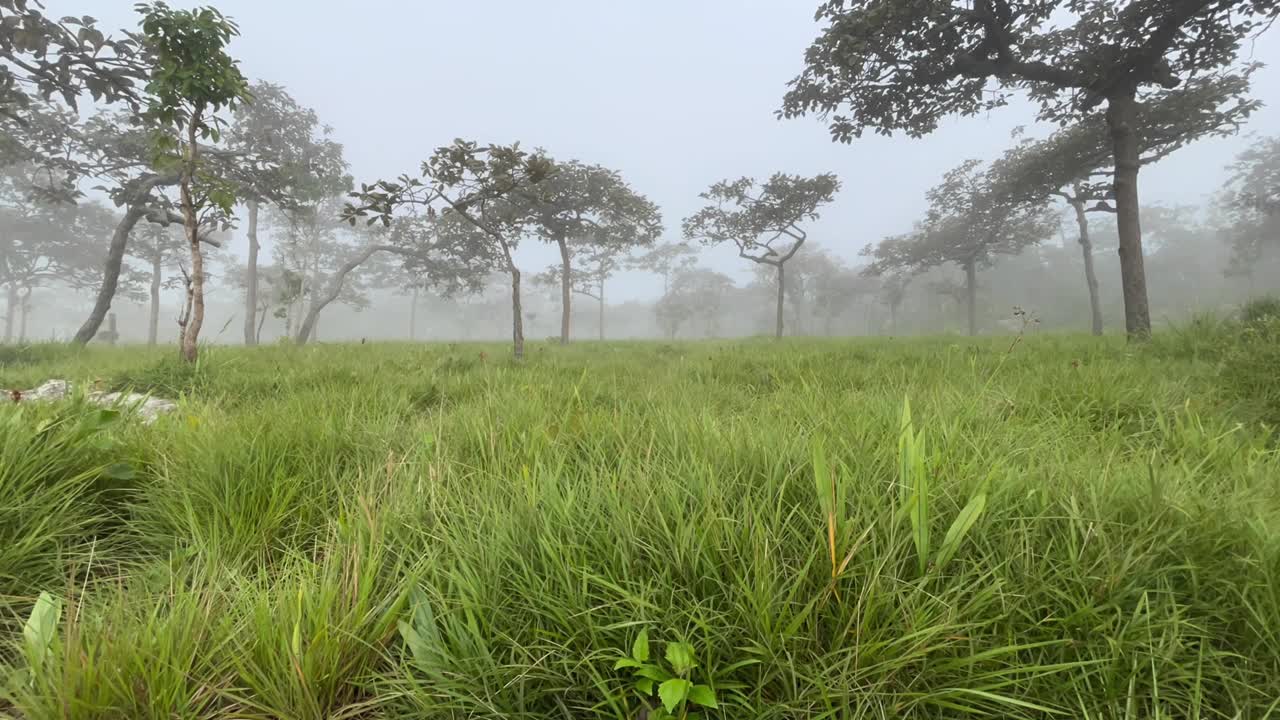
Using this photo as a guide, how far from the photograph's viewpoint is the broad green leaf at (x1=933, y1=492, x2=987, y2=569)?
1.02m

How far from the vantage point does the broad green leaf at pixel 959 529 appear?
3.34 feet

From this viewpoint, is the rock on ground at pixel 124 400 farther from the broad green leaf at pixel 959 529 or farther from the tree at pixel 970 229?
the tree at pixel 970 229

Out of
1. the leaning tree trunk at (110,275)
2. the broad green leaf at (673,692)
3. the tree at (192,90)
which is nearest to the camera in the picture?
the broad green leaf at (673,692)

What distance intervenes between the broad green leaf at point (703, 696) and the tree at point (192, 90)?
6234 mm

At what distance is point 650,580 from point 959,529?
72 cm

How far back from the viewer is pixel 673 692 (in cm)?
80

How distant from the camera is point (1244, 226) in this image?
3347cm

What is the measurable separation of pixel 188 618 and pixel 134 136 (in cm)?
1764

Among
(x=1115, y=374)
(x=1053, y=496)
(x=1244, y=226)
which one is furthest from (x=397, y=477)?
(x=1244, y=226)

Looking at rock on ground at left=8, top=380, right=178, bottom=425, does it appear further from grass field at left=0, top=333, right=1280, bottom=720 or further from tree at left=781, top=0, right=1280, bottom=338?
tree at left=781, top=0, right=1280, bottom=338

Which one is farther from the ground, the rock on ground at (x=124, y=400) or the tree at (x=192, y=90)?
the tree at (x=192, y=90)

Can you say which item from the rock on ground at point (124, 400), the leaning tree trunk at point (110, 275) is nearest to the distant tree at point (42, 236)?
the leaning tree trunk at point (110, 275)

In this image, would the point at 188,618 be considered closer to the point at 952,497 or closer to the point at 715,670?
the point at 715,670

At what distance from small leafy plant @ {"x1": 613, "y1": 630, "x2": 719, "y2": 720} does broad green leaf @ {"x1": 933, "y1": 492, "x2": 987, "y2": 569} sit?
1.97 ft
